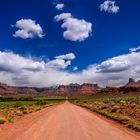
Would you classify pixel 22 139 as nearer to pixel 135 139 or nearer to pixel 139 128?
pixel 135 139

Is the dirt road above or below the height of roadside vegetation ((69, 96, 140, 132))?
below

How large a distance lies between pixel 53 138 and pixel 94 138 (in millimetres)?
2115

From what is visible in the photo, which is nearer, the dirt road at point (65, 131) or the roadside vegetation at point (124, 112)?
the dirt road at point (65, 131)

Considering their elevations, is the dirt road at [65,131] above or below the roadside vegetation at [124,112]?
below

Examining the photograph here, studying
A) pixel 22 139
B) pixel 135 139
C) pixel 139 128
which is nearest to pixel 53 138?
pixel 22 139

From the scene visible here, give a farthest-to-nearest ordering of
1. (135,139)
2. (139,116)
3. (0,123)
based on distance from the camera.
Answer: (139,116), (0,123), (135,139)

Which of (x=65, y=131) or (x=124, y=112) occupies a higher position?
(x=124, y=112)

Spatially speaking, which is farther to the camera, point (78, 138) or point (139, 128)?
point (139, 128)

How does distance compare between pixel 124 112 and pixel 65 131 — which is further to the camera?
pixel 124 112

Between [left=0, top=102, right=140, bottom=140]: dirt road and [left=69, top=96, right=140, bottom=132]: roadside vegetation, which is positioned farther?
[left=69, top=96, right=140, bottom=132]: roadside vegetation

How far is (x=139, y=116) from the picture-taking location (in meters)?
29.4

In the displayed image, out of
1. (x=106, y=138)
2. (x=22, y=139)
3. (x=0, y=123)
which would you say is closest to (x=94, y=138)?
(x=106, y=138)

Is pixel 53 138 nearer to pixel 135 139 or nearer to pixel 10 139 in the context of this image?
pixel 10 139

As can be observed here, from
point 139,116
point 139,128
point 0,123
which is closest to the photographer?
point 139,128
